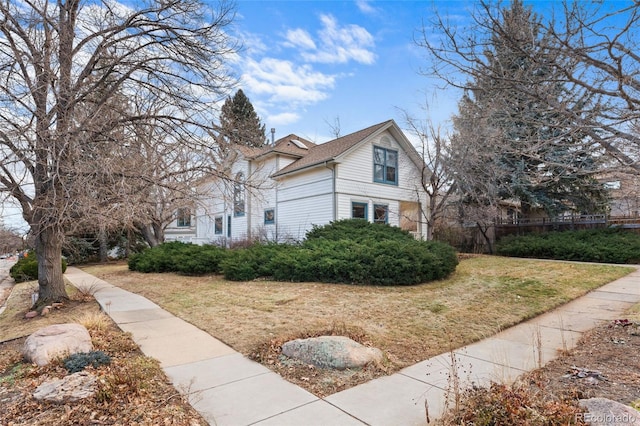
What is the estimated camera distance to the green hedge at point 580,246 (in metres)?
12.8

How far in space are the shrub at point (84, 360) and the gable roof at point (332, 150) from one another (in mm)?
12143

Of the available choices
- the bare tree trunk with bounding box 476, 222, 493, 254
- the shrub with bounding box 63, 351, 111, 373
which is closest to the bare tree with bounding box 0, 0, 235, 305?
the shrub with bounding box 63, 351, 111, 373

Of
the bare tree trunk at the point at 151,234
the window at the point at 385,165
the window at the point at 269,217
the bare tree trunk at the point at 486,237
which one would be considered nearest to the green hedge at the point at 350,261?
the window at the point at 385,165

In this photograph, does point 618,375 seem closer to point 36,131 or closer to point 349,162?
point 36,131

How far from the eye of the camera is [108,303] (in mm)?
7707

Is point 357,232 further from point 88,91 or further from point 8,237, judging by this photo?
point 8,237

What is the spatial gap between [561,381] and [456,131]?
1314 centimetres

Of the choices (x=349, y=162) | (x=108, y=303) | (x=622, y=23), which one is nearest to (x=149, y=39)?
(x=108, y=303)

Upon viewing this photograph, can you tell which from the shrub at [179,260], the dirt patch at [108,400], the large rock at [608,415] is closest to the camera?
the large rock at [608,415]

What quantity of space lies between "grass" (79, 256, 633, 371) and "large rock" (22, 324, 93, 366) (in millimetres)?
1692

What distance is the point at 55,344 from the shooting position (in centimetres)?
447

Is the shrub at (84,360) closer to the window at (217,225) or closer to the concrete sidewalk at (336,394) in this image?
the concrete sidewalk at (336,394)

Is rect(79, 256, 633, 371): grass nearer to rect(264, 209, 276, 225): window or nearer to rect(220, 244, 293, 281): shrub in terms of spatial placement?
rect(220, 244, 293, 281): shrub

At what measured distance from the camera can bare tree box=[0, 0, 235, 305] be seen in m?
6.06
